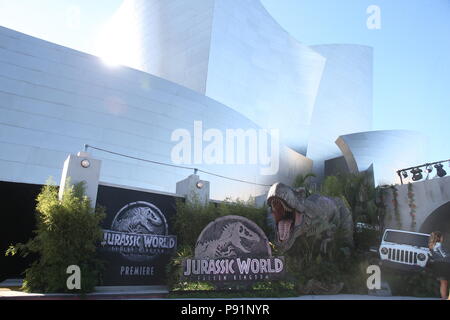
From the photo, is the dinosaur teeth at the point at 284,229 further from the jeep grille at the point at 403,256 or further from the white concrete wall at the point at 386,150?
the white concrete wall at the point at 386,150

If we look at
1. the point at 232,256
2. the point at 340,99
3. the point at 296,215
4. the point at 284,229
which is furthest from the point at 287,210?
the point at 340,99

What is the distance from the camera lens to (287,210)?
10617mm

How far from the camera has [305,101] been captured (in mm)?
35625

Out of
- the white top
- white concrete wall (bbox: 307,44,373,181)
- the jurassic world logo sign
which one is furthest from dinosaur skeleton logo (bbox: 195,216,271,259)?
white concrete wall (bbox: 307,44,373,181)

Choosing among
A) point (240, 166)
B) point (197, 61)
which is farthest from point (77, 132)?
point (197, 61)

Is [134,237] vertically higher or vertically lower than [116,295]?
higher

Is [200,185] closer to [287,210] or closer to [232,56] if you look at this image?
[287,210]

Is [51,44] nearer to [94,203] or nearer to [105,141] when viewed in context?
[105,141]

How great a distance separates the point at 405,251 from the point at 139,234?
8.03 m

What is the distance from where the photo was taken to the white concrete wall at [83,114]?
13.6m

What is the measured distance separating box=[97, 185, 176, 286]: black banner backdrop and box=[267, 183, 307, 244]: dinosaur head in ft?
11.8

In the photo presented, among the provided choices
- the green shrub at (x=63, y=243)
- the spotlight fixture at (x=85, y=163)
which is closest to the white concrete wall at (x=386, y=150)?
the spotlight fixture at (x=85, y=163)

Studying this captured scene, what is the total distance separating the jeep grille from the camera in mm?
11344
